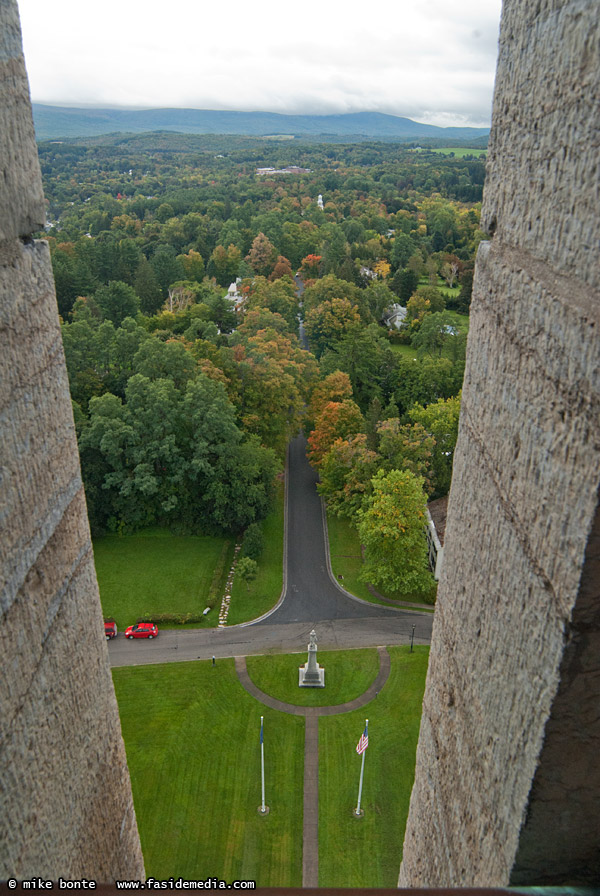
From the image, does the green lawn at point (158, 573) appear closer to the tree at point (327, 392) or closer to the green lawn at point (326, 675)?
the green lawn at point (326, 675)

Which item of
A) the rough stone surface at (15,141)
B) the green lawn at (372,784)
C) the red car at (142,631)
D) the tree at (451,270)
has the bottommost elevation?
the green lawn at (372,784)

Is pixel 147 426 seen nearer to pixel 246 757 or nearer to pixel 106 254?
pixel 246 757

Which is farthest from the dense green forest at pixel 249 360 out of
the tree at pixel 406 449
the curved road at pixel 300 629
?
the curved road at pixel 300 629

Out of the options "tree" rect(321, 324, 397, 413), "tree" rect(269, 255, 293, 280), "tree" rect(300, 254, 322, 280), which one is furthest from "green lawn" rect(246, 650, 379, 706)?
"tree" rect(300, 254, 322, 280)

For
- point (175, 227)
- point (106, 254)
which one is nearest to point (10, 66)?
point (106, 254)

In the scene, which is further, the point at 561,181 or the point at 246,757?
the point at 246,757

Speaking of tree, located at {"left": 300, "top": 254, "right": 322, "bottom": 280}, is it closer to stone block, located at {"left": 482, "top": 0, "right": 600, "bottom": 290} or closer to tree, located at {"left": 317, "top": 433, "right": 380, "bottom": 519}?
tree, located at {"left": 317, "top": 433, "right": 380, "bottom": 519}
